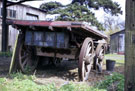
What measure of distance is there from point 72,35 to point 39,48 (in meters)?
1.71

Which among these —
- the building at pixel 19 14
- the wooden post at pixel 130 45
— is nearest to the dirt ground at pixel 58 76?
the wooden post at pixel 130 45

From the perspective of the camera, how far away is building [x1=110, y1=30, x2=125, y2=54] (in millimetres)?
24469

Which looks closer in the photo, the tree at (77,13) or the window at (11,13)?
the window at (11,13)

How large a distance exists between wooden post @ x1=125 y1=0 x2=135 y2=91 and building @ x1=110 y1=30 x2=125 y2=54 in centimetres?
2353

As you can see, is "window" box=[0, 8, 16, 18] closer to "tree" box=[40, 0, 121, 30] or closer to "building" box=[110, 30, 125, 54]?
"tree" box=[40, 0, 121, 30]

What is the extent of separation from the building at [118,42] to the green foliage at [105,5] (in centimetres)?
326

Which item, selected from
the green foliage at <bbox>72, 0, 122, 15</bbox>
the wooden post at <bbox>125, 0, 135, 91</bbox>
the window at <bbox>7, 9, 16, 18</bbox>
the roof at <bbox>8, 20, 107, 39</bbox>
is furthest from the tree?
the wooden post at <bbox>125, 0, 135, 91</bbox>

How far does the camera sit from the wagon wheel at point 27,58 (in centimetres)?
663

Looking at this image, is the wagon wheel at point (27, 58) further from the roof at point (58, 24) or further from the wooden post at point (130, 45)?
the wooden post at point (130, 45)

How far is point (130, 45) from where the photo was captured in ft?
5.90

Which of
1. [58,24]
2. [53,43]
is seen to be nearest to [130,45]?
[58,24]

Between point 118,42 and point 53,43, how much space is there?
67.6 feet

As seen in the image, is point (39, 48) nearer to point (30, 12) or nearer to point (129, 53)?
point (129, 53)

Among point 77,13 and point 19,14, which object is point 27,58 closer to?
point 19,14
